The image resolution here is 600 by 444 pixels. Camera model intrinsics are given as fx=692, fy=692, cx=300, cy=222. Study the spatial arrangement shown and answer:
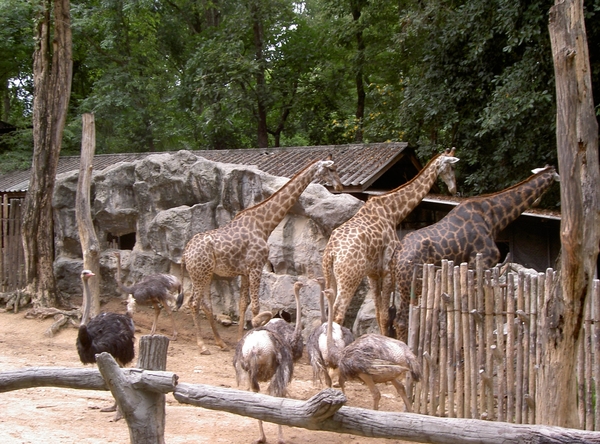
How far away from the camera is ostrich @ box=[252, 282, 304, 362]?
6902mm

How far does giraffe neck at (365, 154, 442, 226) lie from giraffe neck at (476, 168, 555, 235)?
2.45 ft

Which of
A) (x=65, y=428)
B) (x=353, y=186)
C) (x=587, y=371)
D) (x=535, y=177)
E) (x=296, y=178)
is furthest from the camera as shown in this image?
(x=353, y=186)

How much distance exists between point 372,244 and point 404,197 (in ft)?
3.08

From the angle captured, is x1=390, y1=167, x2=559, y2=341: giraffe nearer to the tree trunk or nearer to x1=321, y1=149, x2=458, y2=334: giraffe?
x1=321, y1=149, x2=458, y2=334: giraffe

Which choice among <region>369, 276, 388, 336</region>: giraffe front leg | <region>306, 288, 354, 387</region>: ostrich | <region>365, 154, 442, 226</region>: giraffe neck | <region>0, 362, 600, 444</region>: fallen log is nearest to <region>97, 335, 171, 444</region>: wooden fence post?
<region>0, 362, 600, 444</region>: fallen log

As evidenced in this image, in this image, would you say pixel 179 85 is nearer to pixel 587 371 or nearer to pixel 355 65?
pixel 355 65

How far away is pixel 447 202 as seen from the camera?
10789 mm

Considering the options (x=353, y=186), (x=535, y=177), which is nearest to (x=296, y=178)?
(x=353, y=186)

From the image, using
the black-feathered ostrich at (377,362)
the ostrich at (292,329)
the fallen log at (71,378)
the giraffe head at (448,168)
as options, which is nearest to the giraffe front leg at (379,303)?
the ostrich at (292,329)

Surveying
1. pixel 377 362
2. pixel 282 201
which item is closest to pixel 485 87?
pixel 282 201

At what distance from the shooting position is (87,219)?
10.5 meters

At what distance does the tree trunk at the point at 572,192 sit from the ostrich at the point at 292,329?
2783 millimetres

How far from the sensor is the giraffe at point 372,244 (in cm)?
791

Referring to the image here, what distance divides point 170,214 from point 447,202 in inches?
A: 174
